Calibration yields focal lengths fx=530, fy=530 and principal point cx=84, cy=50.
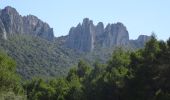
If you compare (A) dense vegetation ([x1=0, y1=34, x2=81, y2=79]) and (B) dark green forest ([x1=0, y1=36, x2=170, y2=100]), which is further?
(A) dense vegetation ([x1=0, y1=34, x2=81, y2=79])

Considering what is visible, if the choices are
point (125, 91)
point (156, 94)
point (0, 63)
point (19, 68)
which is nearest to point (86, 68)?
point (0, 63)

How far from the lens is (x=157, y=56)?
48.3 m

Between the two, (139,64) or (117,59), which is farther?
(117,59)

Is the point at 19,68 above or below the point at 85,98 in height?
above

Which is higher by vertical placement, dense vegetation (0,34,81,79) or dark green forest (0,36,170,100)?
dense vegetation (0,34,81,79)

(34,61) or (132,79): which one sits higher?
(34,61)

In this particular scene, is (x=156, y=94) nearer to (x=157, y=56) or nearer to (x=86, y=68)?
(x=157, y=56)

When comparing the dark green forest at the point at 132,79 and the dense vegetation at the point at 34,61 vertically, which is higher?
the dense vegetation at the point at 34,61

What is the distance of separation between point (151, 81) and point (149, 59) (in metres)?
2.20

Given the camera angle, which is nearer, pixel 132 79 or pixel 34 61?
pixel 132 79

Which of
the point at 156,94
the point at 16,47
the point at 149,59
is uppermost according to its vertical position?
the point at 16,47

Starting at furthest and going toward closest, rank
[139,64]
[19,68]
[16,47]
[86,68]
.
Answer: [16,47], [19,68], [86,68], [139,64]

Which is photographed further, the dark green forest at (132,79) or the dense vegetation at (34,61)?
the dense vegetation at (34,61)

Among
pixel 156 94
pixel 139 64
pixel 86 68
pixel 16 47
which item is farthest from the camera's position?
pixel 16 47
